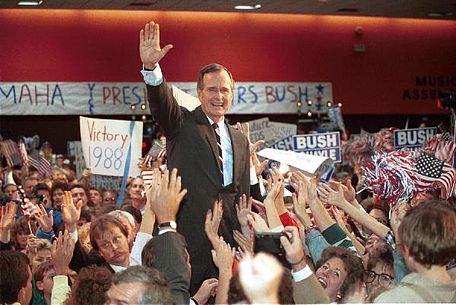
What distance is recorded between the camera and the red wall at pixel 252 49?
17.6m

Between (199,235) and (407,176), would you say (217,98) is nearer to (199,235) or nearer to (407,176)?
(199,235)

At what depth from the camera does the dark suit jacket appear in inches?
199

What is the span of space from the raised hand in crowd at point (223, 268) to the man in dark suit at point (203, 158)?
714 mm

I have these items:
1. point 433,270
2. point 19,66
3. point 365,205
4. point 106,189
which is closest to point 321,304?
point 433,270

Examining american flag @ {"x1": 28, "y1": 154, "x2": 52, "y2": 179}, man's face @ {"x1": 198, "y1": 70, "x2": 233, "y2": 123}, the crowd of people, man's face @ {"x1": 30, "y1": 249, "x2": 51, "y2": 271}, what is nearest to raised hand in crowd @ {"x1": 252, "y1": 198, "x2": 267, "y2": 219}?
the crowd of people

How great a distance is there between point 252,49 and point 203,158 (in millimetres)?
13894

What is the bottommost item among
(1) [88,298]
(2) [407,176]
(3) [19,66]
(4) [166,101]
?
Answer: (1) [88,298]

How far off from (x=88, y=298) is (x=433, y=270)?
138 centimetres

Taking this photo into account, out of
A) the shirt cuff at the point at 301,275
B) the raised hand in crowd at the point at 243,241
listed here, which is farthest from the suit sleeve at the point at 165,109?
the shirt cuff at the point at 301,275

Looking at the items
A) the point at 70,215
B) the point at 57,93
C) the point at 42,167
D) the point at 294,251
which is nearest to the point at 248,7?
the point at 57,93

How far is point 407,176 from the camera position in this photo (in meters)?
5.41

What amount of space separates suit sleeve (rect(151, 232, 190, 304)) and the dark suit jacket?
3.57 ft

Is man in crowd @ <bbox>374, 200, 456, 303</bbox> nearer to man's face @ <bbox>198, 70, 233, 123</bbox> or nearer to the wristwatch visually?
the wristwatch

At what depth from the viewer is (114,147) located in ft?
31.2
